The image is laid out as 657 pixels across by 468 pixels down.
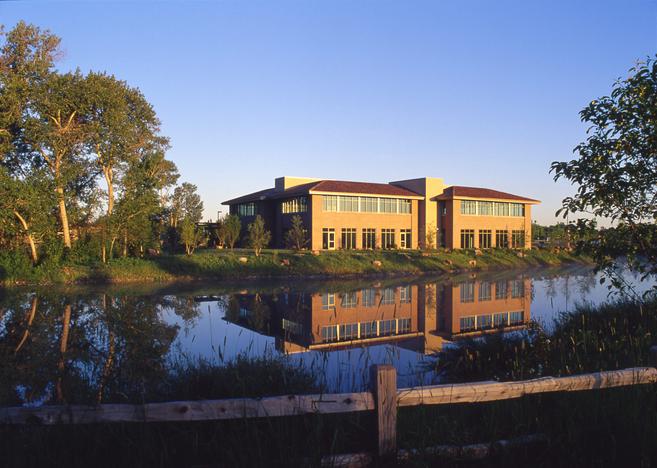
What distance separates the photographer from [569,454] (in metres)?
4.86

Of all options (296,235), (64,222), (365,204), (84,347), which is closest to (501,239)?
(365,204)

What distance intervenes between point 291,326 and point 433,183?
129 ft

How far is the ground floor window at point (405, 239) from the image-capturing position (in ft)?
163

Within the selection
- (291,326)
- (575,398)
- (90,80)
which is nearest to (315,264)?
(90,80)

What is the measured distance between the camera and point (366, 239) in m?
47.3

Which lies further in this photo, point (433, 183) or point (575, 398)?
point (433, 183)

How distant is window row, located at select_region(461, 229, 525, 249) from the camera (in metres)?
52.3

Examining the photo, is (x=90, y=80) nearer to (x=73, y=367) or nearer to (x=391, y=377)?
(x=73, y=367)

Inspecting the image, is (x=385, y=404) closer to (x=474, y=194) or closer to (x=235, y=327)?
(x=235, y=327)

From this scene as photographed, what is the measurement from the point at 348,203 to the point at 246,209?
12.2 meters

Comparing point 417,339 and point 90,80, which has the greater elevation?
point 90,80

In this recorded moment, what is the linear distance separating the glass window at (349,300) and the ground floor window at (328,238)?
2194 centimetres

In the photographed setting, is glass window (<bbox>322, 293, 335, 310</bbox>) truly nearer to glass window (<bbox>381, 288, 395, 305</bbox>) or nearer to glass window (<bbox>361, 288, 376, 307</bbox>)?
glass window (<bbox>361, 288, 376, 307</bbox>)

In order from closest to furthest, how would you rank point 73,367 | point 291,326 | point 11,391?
point 11,391
point 73,367
point 291,326
